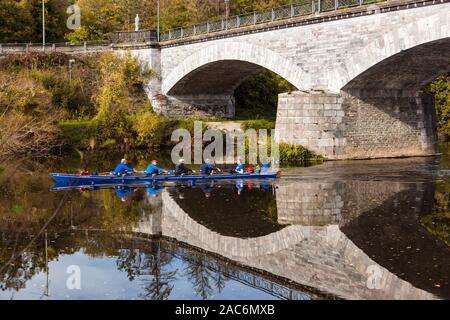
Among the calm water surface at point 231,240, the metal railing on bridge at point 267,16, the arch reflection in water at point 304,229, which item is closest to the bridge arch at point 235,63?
the metal railing on bridge at point 267,16

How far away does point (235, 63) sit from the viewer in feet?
116

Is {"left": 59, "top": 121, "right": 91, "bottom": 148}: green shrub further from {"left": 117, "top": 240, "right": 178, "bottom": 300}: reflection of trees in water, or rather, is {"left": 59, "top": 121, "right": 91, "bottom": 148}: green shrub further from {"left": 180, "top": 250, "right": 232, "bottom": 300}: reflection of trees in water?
{"left": 180, "top": 250, "right": 232, "bottom": 300}: reflection of trees in water

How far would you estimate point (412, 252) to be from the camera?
11.9 meters

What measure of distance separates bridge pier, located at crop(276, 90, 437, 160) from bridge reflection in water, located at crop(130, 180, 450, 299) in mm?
6783

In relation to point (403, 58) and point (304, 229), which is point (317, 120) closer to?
point (403, 58)

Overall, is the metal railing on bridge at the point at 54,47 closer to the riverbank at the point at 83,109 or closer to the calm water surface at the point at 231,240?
the riverbank at the point at 83,109

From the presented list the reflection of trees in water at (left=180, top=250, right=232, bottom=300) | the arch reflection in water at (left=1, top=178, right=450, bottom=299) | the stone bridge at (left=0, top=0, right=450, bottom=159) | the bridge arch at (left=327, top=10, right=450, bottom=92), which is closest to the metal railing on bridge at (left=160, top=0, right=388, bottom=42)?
the stone bridge at (left=0, top=0, right=450, bottom=159)

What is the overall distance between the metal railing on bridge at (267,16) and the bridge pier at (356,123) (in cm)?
353

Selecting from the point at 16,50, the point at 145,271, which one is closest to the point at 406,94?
the point at 145,271

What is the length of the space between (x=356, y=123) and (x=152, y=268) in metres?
17.2

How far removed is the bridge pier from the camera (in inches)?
1030

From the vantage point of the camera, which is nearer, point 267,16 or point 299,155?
point 299,155

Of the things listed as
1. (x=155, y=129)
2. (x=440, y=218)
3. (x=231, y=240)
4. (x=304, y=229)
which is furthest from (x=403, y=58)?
(x=155, y=129)
